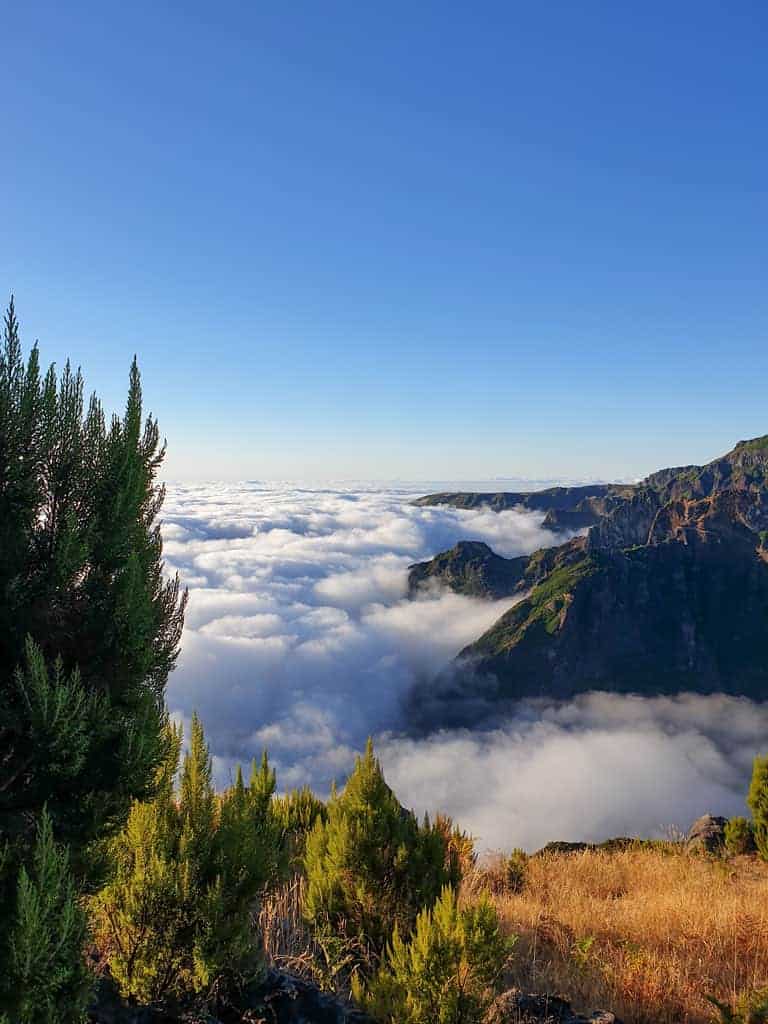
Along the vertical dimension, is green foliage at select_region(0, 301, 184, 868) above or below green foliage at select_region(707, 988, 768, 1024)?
above

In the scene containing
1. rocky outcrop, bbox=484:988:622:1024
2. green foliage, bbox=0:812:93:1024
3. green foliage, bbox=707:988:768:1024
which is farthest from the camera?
green foliage, bbox=707:988:768:1024

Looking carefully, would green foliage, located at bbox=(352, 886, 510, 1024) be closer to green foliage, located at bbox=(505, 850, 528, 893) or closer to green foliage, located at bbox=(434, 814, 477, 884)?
green foliage, located at bbox=(434, 814, 477, 884)

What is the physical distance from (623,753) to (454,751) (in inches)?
2076

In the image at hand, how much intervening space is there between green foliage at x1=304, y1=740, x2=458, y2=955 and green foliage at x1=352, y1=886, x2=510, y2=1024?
180 cm

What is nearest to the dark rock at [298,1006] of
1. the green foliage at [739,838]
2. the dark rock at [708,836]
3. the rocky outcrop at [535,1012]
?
the rocky outcrop at [535,1012]

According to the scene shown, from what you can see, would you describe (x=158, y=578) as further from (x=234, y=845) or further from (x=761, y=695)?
(x=761, y=695)

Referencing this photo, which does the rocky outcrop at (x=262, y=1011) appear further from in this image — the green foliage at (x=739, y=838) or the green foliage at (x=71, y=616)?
the green foliage at (x=739, y=838)

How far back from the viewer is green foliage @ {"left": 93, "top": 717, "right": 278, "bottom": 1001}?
4.61 meters

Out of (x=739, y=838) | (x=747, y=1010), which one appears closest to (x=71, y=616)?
(x=747, y=1010)

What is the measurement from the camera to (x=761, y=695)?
630 feet

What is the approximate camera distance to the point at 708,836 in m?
17.9

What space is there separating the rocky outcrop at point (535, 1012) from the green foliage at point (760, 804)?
13936 mm

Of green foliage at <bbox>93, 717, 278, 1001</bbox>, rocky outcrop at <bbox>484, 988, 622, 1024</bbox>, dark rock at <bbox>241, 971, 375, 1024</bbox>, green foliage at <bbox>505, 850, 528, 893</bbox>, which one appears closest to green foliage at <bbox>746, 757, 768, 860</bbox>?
green foliage at <bbox>505, 850, 528, 893</bbox>

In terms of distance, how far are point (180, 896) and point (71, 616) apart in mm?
2482
